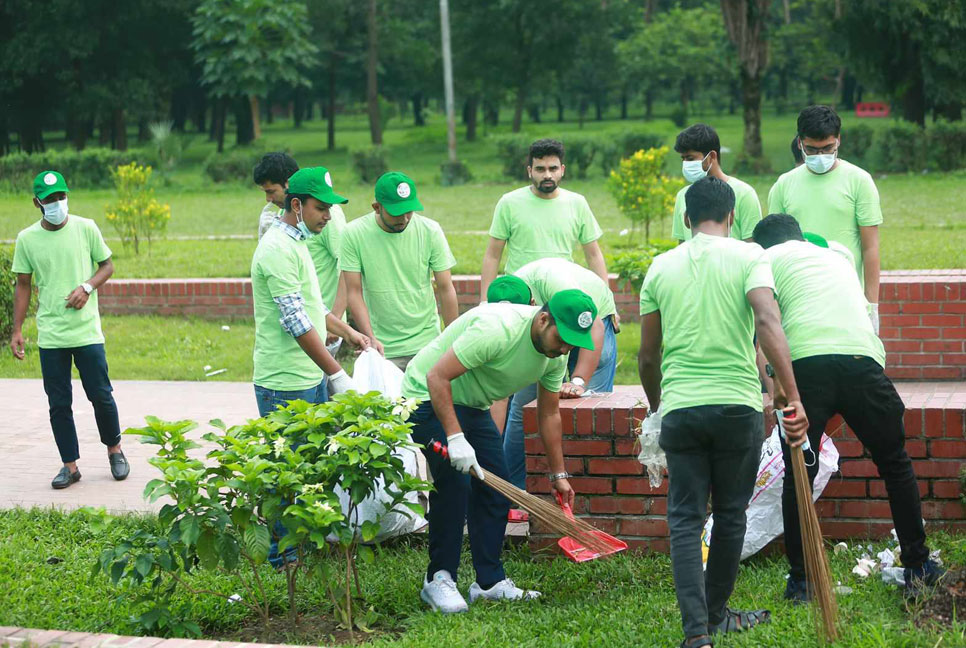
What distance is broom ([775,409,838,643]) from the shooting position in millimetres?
3764

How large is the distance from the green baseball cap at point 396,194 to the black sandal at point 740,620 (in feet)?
8.37

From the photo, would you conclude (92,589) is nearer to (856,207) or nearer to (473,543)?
(473,543)

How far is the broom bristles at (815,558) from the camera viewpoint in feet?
12.3

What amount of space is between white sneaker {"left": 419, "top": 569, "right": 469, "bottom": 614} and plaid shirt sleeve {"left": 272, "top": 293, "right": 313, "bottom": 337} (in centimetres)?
116

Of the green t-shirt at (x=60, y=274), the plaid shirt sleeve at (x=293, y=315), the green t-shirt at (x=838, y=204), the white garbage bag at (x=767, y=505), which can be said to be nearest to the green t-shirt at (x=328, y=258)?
the green t-shirt at (x=60, y=274)

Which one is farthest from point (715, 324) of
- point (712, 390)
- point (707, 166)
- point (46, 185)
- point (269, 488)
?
point (46, 185)

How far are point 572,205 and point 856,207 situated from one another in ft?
4.97

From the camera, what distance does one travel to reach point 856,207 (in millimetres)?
5652

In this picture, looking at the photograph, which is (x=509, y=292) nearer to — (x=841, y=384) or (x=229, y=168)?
(x=841, y=384)

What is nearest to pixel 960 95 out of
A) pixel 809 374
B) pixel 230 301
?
pixel 230 301

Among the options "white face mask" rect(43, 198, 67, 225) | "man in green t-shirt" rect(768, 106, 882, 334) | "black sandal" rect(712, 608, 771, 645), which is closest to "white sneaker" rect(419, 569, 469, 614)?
"black sandal" rect(712, 608, 771, 645)

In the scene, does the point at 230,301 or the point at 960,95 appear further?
the point at 960,95

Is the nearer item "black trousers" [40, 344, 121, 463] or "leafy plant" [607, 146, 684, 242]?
"black trousers" [40, 344, 121, 463]

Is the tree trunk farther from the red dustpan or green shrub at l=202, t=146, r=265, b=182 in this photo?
the red dustpan
